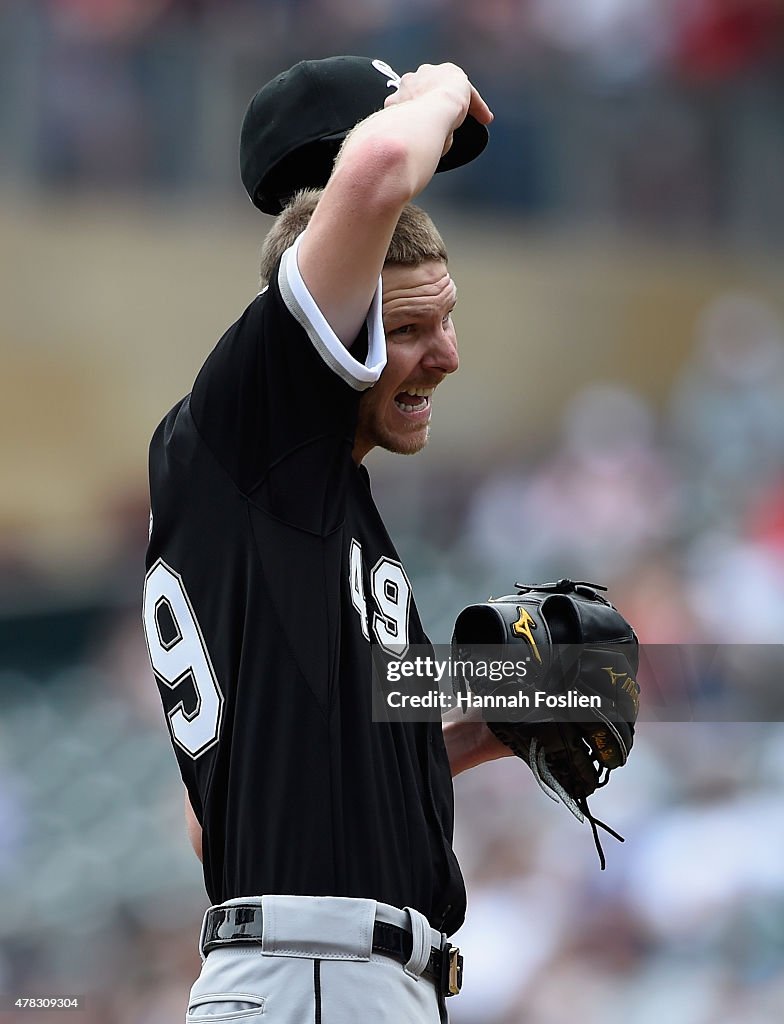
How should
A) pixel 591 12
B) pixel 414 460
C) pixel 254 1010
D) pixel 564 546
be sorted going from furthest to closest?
pixel 591 12 → pixel 414 460 → pixel 564 546 → pixel 254 1010

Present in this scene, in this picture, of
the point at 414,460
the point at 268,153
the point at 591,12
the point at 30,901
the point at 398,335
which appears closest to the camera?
the point at 398,335

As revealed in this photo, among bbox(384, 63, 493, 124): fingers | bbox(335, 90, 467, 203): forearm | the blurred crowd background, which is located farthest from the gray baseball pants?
the blurred crowd background

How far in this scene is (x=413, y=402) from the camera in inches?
53.4

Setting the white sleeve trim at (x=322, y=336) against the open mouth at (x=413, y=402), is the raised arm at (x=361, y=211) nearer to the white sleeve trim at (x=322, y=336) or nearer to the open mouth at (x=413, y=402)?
the white sleeve trim at (x=322, y=336)

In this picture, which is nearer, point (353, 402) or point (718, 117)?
point (353, 402)

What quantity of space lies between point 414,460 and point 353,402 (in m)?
3.30

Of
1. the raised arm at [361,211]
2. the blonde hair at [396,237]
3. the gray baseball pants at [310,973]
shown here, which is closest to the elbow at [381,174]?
the raised arm at [361,211]

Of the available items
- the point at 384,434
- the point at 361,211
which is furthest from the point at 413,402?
the point at 361,211

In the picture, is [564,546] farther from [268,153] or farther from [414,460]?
[268,153]

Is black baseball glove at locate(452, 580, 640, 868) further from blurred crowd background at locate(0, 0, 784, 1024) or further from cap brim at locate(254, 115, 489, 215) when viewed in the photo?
blurred crowd background at locate(0, 0, 784, 1024)

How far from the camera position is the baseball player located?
1.12m

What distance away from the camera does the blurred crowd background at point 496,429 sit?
322 cm

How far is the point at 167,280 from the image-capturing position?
481 cm

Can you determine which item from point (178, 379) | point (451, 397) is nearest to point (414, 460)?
point (451, 397)
